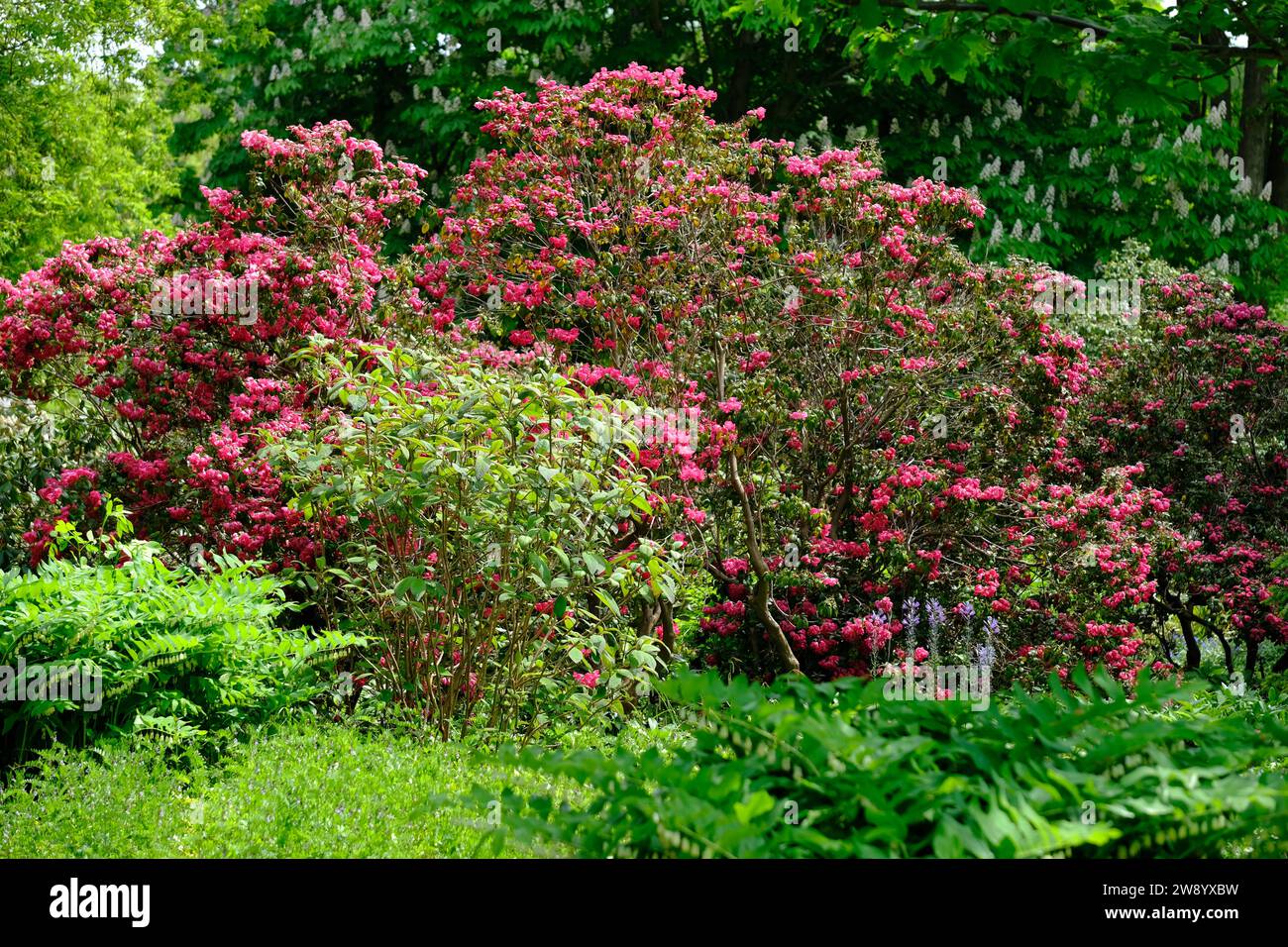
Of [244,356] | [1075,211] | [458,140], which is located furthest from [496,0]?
[244,356]

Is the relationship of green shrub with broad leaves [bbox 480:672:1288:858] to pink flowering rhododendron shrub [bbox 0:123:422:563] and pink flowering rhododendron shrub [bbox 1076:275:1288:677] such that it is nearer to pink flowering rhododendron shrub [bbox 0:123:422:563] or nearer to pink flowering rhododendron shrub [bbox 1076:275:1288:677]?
pink flowering rhododendron shrub [bbox 0:123:422:563]

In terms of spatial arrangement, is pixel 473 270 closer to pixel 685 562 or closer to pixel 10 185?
pixel 685 562

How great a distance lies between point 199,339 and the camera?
7.49 metres

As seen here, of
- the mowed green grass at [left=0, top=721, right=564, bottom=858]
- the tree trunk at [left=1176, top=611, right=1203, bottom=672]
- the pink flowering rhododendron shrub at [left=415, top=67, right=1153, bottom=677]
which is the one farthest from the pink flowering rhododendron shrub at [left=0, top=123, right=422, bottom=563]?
the tree trunk at [left=1176, top=611, right=1203, bottom=672]

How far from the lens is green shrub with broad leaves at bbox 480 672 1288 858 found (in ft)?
7.26

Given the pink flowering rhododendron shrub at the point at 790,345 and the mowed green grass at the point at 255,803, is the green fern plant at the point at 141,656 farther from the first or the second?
the pink flowering rhododendron shrub at the point at 790,345

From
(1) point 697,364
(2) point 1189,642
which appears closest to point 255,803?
(1) point 697,364

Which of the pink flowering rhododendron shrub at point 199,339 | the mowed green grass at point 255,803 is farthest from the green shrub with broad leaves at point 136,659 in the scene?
the pink flowering rhododendron shrub at point 199,339

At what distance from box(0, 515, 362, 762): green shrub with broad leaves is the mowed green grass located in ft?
0.63

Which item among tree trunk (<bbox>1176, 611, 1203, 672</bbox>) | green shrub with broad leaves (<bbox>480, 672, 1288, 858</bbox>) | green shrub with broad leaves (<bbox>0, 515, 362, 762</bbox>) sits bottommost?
tree trunk (<bbox>1176, 611, 1203, 672</bbox>)

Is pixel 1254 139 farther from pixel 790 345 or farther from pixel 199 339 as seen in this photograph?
pixel 199 339

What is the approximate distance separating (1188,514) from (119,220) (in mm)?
13706

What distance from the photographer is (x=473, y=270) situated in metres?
8.09

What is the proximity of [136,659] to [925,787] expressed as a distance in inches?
151
